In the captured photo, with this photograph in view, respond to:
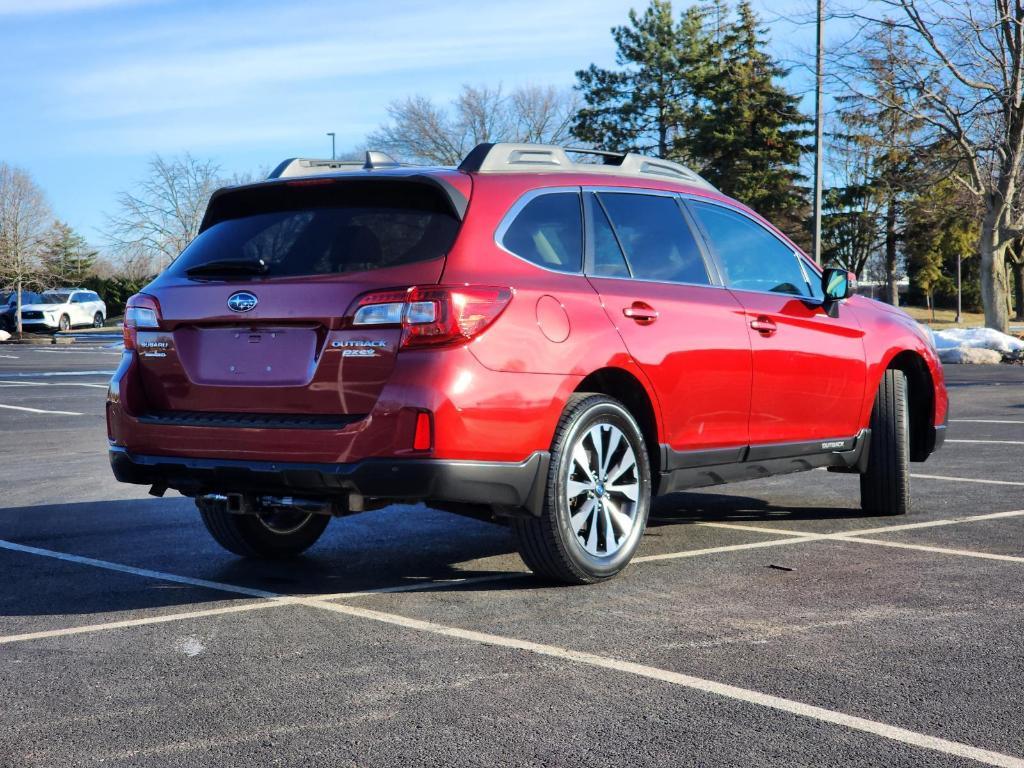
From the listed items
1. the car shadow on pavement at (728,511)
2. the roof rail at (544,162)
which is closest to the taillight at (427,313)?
the roof rail at (544,162)

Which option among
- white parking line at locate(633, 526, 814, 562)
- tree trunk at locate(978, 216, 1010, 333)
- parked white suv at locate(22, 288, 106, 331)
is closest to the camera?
white parking line at locate(633, 526, 814, 562)

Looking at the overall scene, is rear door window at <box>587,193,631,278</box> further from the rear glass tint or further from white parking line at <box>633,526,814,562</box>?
white parking line at <box>633,526,814,562</box>

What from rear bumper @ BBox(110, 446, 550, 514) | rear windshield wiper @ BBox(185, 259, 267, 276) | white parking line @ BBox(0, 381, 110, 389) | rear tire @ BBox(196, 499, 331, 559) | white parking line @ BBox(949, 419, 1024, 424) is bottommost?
white parking line @ BBox(949, 419, 1024, 424)

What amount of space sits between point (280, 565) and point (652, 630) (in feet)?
7.32

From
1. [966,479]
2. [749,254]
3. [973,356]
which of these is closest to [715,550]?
[749,254]

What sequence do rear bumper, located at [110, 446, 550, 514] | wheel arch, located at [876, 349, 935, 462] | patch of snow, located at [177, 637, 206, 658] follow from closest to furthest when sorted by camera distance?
patch of snow, located at [177, 637, 206, 658] → rear bumper, located at [110, 446, 550, 514] → wheel arch, located at [876, 349, 935, 462]

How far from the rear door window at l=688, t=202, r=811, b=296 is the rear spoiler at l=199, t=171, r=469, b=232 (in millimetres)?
1716

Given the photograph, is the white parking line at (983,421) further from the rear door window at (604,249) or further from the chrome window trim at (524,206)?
the chrome window trim at (524,206)

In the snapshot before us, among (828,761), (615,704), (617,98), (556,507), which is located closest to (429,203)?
(556,507)

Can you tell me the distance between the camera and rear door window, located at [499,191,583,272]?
5410 mm

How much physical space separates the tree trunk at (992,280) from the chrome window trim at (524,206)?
31.4 metres

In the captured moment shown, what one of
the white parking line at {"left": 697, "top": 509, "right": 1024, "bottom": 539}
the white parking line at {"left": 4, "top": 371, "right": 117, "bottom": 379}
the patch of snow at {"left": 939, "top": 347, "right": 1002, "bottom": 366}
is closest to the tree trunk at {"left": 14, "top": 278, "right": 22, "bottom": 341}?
the white parking line at {"left": 4, "top": 371, "right": 117, "bottom": 379}

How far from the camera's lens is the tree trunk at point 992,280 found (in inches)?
1366

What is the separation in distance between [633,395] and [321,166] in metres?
1.81
